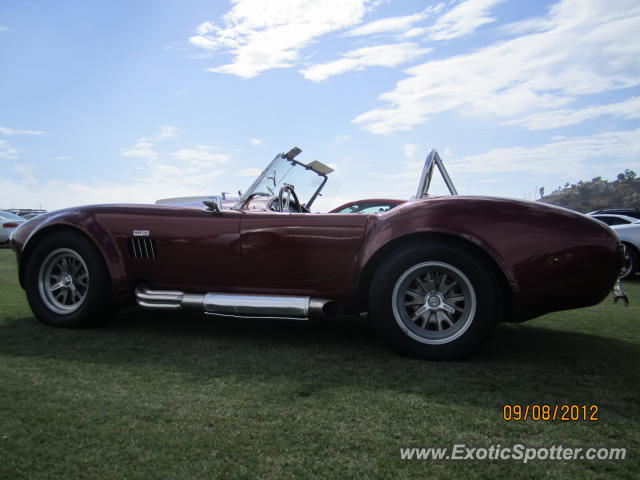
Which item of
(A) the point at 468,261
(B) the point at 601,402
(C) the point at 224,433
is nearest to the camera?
(C) the point at 224,433

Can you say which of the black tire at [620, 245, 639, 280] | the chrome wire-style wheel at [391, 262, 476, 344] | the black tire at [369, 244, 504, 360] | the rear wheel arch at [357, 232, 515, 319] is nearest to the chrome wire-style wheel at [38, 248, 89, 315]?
the rear wheel arch at [357, 232, 515, 319]

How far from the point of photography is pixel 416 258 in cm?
321

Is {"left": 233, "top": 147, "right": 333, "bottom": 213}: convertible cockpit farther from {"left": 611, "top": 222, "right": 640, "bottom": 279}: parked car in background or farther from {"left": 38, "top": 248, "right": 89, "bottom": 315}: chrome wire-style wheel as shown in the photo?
{"left": 611, "top": 222, "right": 640, "bottom": 279}: parked car in background

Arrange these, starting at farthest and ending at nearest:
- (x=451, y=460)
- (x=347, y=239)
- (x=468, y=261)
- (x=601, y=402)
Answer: (x=347, y=239), (x=468, y=261), (x=601, y=402), (x=451, y=460)

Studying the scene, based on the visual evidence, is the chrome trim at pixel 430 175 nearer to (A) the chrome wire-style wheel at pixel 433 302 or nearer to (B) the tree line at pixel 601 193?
(A) the chrome wire-style wheel at pixel 433 302

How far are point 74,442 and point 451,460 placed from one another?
150 centimetres

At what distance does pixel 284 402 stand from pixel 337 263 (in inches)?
50.2

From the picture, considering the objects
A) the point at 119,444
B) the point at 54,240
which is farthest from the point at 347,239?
the point at 54,240

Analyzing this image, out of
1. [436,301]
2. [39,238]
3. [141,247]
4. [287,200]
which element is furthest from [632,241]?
[39,238]

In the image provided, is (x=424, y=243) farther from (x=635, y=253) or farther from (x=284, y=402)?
(x=635, y=253)

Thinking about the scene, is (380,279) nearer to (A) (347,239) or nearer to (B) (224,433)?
(A) (347,239)

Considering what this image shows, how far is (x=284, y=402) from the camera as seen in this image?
2.44 m

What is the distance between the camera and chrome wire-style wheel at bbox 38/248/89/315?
409 centimetres

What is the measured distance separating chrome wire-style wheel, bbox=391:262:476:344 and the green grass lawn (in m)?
0.21
